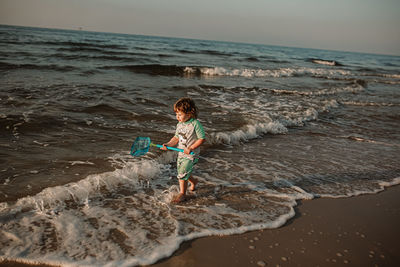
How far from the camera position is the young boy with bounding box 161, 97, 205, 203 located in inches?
143

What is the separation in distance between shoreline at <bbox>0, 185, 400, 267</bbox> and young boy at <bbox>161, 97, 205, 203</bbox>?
100 cm

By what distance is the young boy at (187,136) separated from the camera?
3.64 m

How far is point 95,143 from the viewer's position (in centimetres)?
548

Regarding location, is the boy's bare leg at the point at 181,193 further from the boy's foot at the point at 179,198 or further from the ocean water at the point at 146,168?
the ocean water at the point at 146,168

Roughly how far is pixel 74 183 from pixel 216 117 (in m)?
4.84

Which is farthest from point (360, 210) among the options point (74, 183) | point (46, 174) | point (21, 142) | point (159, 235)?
point (21, 142)

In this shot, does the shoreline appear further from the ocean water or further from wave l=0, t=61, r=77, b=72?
wave l=0, t=61, r=77, b=72

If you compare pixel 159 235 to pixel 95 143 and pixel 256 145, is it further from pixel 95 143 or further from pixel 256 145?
pixel 256 145

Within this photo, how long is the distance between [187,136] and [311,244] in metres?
1.91

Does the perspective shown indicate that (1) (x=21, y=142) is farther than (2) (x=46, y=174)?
Yes

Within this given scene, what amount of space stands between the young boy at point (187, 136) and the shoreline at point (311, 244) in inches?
39.5

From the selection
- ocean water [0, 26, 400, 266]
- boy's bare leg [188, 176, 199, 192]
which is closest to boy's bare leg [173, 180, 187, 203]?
ocean water [0, 26, 400, 266]

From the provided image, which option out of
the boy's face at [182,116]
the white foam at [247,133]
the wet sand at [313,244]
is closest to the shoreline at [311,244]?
the wet sand at [313,244]

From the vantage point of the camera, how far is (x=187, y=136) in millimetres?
3807
